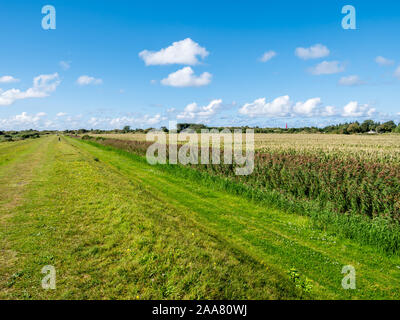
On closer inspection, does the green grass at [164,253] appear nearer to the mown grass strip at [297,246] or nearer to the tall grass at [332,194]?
the mown grass strip at [297,246]

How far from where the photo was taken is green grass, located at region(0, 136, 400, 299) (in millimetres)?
4297

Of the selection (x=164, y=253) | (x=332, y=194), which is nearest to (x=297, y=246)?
(x=332, y=194)

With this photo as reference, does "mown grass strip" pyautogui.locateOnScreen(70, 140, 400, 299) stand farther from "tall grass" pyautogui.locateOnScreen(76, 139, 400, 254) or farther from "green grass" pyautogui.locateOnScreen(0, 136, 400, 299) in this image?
"tall grass" pyautogui.locateOnScreen(76, 139, 400, 254)

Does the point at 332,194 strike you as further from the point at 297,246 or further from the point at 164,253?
the point at 164,253

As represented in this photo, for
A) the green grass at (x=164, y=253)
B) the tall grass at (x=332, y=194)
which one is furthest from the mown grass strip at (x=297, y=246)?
the tall grass at (x=332, y=194)

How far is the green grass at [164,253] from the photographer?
14.1ft

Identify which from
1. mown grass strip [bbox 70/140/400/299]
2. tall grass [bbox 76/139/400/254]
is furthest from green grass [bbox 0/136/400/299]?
tall grass [bbox 76/139/400/254]

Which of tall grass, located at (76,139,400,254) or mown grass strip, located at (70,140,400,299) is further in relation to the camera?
tall grass, located at (76,139,400,254)

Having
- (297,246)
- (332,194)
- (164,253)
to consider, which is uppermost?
(332,194)

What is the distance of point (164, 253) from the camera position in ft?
17.3

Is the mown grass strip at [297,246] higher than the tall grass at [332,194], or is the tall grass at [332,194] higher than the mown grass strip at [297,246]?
the tall grass at [332,194]
